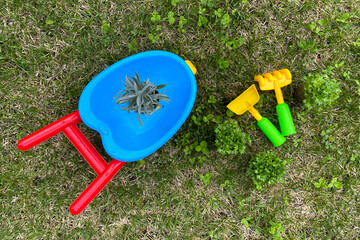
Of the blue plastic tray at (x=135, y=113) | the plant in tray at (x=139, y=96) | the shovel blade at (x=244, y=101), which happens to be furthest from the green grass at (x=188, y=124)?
the plant in tray at (x=139, y=96)

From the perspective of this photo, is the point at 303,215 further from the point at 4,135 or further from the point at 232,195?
the point at 4,135

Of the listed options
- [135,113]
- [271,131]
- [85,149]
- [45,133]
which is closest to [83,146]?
[85,149]

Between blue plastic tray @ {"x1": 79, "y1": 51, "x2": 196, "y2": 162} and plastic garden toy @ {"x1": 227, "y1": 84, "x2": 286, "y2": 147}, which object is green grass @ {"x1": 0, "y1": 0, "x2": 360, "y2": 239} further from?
blue plastic tray @ {"x1": 79, "y1": 51, "x2": 196, "y2": 162}

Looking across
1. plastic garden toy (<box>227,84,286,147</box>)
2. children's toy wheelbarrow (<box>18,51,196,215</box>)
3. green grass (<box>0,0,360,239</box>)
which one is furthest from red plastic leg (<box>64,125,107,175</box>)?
plastic garden toy (<box>227,84,286,147</box>)

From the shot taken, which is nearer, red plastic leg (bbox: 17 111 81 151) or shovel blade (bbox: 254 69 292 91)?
red plastic leg (bbox: 17 111 81 151)

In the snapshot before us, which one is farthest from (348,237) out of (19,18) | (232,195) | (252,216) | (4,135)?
(19,18)

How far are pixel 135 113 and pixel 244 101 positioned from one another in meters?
0.79

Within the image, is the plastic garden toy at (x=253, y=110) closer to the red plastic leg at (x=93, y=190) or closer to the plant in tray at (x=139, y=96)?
the plant in tray at (x=139, y=96)

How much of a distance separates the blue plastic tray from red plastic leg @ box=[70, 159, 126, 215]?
0.27 ft

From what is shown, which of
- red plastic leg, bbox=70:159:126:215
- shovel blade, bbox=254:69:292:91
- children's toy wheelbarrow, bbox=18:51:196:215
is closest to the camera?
red plastic leg, bbox=70:159:126:215

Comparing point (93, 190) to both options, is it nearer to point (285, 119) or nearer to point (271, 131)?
point (271, 131)

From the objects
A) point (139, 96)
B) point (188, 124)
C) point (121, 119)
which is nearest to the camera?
point (139, 96)

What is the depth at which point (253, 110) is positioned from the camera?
1822mm

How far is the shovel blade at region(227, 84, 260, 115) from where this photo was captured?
5.97ft
